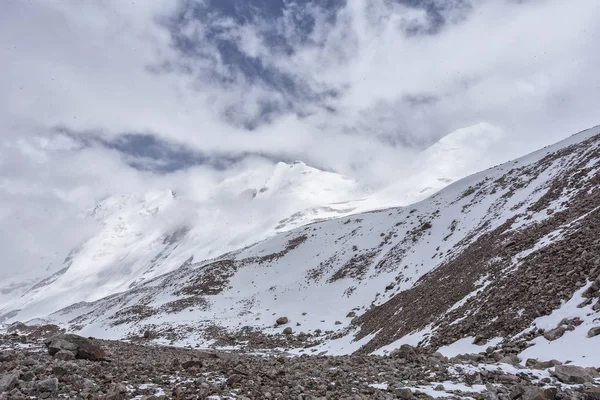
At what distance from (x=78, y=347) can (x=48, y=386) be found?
20.6ft

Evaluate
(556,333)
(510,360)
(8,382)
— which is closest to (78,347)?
(8,382)

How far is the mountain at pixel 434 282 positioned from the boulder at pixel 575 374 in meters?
1.17

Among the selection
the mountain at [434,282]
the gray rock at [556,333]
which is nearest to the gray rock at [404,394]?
the mountain at [434,282]

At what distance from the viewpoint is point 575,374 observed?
8.78 metres

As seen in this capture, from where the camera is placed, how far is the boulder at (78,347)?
1295cm

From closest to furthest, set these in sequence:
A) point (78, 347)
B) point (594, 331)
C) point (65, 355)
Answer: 1. point (594, 331)
2. point (65, 355)
3. point (78, 347)

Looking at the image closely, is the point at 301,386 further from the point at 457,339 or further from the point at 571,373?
the point at 457,339

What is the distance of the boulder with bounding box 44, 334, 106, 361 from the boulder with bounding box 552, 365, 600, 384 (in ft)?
45.7

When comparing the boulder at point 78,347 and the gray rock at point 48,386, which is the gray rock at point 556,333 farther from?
the boulder at point 78,347

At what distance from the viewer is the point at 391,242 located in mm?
54656

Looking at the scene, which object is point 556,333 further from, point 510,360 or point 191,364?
point 191,364

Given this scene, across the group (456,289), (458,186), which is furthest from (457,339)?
(458,186)

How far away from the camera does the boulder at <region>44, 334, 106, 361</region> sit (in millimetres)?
12953

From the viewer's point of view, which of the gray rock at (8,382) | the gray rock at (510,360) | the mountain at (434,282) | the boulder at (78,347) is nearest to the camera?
the gray rock at (8,382)
